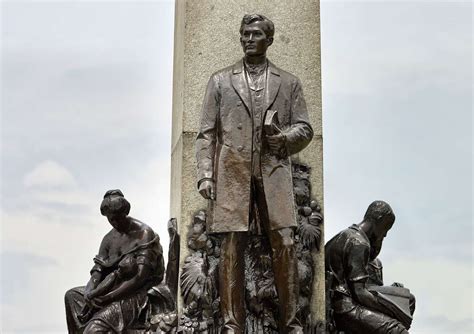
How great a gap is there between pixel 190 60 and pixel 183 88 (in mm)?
269

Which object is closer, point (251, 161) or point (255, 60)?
point (251, 161)

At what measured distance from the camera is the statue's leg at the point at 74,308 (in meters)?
10.0

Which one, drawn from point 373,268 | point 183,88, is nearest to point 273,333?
point 373,268

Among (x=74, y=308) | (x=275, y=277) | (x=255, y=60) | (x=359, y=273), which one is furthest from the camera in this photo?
(x=74, y=308)

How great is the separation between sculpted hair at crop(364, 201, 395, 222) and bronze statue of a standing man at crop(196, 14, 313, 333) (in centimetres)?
135

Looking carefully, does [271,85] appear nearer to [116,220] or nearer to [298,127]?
[298,127]

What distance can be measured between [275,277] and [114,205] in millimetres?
1773

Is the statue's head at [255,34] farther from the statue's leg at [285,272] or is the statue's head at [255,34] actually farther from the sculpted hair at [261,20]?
the statue's leg at [285,272]

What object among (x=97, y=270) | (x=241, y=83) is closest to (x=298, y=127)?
(x=241, y=83)

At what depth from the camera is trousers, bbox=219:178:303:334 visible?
9.06 meters

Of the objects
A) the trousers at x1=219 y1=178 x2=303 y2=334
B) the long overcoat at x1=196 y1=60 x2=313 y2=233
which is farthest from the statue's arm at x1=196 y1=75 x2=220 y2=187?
the trousers at x1=219 y1=178 x2=303 y2=334

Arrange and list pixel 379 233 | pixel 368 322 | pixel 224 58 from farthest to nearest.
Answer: pixel 379 233 → pixel 224 58 → pixel 368 322

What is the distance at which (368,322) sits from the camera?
9.84 m

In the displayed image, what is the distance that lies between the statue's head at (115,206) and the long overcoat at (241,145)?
102 centimetres
